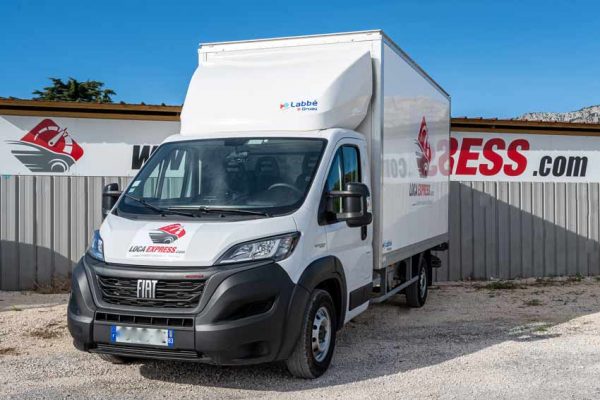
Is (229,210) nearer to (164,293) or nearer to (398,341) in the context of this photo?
(164,293)

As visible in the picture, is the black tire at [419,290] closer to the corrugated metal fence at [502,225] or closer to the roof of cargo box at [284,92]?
the corrugated metal fence at [502,225]

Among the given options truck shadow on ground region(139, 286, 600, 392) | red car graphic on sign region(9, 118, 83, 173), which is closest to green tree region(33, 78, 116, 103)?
red car graphic on sign region(9, 118, 83, 173)

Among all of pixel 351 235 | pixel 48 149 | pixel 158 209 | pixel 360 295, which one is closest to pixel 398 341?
pixel 360 295

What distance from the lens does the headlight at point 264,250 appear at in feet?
16.6

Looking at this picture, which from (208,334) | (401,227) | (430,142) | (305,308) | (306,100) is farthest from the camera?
(430,142)

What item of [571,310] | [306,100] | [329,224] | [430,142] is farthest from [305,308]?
[571,310]

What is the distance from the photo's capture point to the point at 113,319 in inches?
202

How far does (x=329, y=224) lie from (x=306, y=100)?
1320mm

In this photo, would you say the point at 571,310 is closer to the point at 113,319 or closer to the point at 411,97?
the point at 411,97

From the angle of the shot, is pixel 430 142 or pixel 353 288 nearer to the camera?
pixel 353 288

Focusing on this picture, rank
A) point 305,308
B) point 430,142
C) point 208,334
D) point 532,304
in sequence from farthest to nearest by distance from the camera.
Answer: point 532,304, point 430,142, point 305,308, point 208,334

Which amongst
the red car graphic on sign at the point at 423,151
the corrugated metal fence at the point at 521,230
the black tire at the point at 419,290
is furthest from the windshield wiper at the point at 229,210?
the corrugated metal fence at the point at 521,230

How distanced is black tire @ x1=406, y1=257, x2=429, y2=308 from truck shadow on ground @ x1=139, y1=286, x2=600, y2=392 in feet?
0.48

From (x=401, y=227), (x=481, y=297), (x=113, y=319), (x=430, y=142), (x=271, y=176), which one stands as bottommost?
(x=481, y=297)
